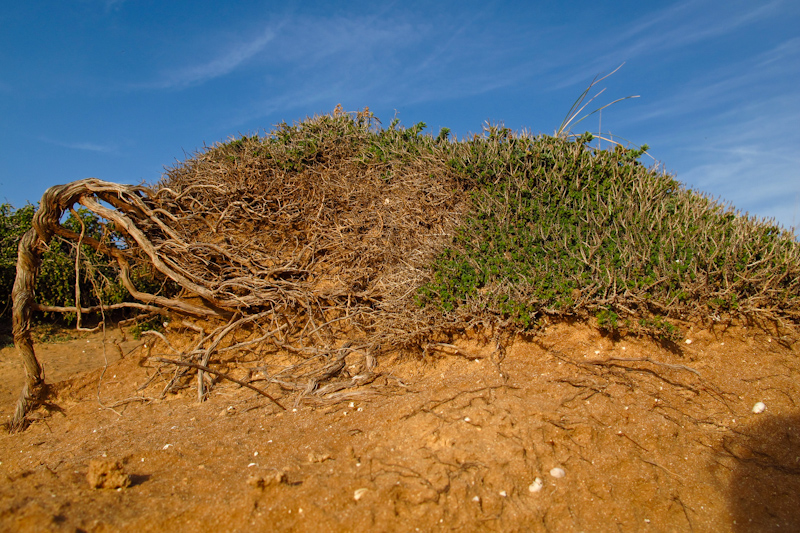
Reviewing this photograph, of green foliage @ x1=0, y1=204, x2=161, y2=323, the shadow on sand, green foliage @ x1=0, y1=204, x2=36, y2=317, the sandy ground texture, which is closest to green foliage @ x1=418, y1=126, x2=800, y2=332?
the sandy ground texture

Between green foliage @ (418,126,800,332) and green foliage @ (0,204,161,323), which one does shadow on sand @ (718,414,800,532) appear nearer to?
green foliage @ (418,126,800,332)

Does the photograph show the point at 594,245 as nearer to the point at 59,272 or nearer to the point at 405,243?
the point at 405,243

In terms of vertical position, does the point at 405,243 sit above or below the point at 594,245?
above

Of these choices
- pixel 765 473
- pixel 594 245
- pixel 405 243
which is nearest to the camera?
pixel 765 473

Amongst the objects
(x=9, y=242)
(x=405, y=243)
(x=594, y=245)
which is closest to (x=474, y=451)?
(x=594, y=245)

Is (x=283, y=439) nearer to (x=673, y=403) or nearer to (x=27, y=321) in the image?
(x=673, y=403)

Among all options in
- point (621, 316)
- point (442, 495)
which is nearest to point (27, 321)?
point (442, 495)

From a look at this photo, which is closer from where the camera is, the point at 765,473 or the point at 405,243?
the point at 765,473

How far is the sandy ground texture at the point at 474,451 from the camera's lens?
8.94ft

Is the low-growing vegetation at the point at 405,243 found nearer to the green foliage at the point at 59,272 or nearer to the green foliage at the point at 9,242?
the green foliage at the point at 59,272

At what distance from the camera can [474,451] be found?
3.21 metres

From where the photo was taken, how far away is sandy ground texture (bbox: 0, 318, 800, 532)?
8.94ft

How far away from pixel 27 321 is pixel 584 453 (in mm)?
5831

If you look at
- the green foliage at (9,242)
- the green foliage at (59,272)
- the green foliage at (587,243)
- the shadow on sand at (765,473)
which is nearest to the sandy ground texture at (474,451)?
the shadow on sand at (765,473)
